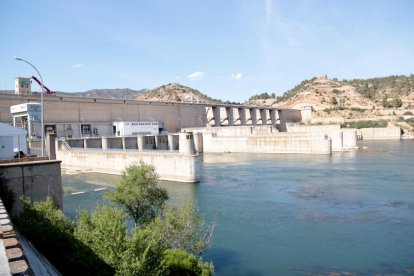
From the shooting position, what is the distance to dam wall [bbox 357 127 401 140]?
269 ft

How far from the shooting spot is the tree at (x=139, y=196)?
15500mm

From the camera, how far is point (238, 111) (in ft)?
300

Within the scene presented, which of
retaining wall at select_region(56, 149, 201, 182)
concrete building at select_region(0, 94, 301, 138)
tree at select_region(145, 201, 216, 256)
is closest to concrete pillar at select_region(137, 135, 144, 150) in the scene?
concrete building at select_region(0, 94, 301, 138)

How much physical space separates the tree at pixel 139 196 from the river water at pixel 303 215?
9.82ft

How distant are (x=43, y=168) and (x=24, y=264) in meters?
12.2

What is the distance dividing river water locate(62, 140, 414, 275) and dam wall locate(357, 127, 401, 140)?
165 ft

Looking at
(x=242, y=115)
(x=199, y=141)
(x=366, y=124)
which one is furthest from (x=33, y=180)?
(x=366, y=124)

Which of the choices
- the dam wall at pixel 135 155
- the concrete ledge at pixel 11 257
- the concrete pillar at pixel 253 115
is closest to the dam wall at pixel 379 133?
the concrete pillar at pixel 253 115

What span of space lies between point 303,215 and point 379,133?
73043 mm

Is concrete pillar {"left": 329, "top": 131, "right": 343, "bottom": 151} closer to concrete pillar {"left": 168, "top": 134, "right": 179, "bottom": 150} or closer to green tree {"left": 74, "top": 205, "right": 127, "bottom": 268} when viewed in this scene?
concrete pillar {"left": 168, "top": 134, "right": 179, "bottom": 150}

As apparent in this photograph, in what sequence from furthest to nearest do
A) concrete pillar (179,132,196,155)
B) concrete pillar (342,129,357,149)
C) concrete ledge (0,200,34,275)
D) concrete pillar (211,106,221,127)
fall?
concrete pillar (211,106,221,127), concrete pillar (342,129,357,149), concrete pillar (179,132,196,155), concrete ledge (0,200,34,275)

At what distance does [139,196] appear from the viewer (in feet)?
51.0

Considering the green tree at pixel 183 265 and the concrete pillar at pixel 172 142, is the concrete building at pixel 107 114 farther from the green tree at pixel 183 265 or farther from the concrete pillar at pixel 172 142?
the green tree at pixel 183 265

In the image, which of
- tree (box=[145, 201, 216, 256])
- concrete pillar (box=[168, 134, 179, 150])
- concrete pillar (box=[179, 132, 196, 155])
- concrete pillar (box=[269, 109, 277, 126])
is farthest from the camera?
concrete pillar (box=[269, 109, 277, 126])
